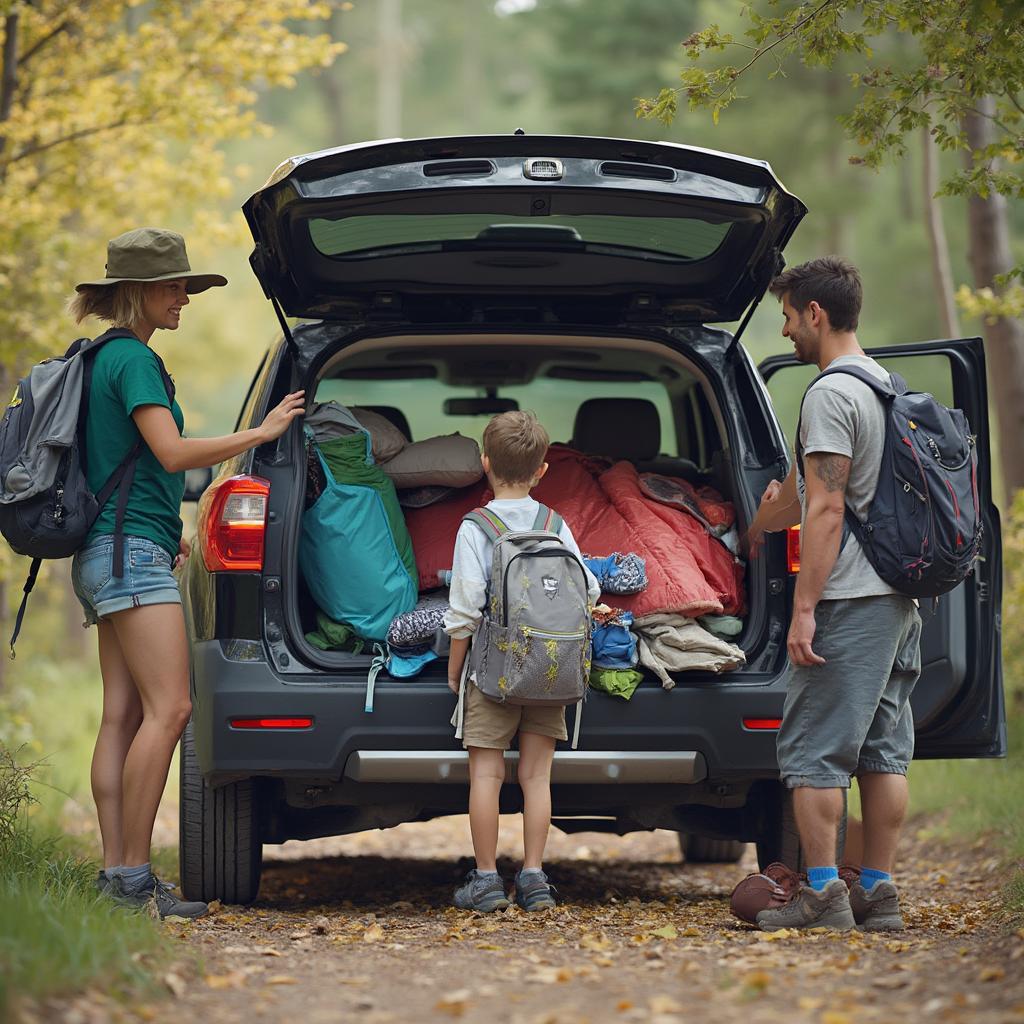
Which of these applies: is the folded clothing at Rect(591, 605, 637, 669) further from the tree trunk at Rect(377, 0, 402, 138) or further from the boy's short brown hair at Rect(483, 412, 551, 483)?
the tree trunk at Rect(377, 0, 402, 138)

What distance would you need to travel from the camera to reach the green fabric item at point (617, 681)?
4.62 meters

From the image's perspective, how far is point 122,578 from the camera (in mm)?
4551

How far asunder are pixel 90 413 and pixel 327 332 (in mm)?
972

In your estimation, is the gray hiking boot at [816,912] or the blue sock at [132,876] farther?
the blue sock at [132,876]

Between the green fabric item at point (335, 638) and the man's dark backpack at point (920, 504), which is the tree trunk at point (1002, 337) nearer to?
the man's dark backpack at point (920, 504)

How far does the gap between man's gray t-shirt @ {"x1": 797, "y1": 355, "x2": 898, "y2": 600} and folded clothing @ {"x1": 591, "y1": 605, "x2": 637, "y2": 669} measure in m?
0.65

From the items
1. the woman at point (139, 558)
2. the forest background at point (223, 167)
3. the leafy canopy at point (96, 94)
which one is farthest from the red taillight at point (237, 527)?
the leafy canopy at point (96, 94)

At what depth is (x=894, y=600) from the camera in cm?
442

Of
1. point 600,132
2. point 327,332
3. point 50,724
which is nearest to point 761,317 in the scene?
point 600,132

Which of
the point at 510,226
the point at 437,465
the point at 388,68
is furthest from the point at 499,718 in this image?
the point at 388,68

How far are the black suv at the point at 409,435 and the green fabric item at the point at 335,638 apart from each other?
65mm

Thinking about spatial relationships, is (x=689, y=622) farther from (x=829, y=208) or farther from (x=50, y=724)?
(x=829, y=208)

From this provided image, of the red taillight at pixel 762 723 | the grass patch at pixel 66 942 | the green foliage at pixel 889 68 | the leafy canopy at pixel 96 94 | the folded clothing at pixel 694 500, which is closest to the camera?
the grass patch at pixel 66 942

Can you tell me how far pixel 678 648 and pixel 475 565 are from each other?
2.26 feet
